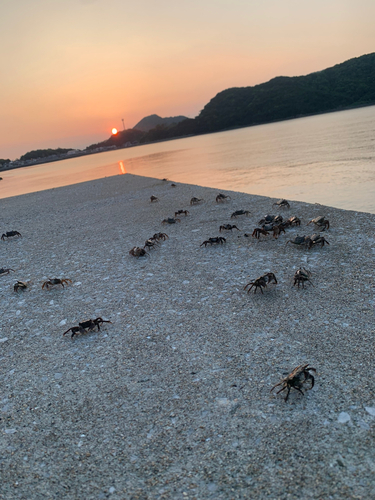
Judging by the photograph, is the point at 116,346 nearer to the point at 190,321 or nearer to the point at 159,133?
the point at 190,321

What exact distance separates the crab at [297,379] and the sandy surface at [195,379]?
10 cm

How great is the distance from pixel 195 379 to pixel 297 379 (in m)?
0.97

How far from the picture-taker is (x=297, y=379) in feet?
9.25

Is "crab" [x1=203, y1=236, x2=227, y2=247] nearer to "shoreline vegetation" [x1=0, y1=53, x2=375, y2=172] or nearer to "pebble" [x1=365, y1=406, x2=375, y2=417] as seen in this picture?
"pebble" [x1=365, y1=406, x2=375, y2=417]

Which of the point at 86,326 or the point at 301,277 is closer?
the point at 86,326

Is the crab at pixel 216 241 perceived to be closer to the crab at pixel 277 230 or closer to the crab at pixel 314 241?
the crab at pixel 277 230

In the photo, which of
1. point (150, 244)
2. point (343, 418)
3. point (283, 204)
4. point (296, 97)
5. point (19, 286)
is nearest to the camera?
point (343, 418)

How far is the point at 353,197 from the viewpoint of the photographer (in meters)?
10.5

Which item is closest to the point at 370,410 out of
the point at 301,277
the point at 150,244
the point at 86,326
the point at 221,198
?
the point at 301,277

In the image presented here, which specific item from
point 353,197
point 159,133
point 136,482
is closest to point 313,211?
point 353,197

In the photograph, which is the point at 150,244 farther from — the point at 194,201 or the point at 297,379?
the point at 297,379

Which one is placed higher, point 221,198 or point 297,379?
point 221,198

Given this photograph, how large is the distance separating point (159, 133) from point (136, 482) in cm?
16611

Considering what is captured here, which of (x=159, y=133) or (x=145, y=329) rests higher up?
(x=159, y=133)
